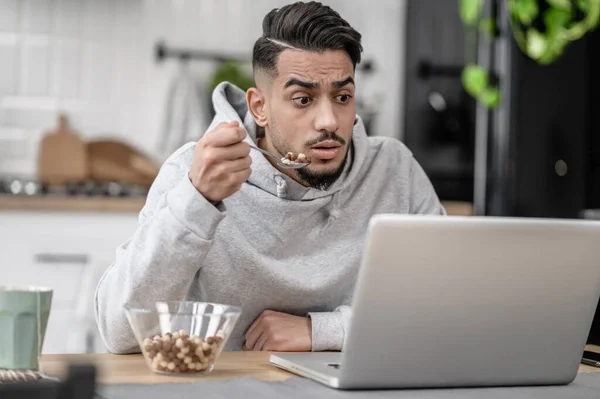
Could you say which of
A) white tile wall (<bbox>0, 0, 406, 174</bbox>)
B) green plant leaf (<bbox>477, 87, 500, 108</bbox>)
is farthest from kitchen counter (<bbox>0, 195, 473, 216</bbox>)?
green plant leaf (<bbox>477, 87, 500, 108</bbox>)

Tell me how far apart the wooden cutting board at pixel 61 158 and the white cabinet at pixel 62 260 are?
531 mm

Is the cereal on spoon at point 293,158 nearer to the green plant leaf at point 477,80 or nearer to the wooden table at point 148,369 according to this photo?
the wooden table at point 148,369

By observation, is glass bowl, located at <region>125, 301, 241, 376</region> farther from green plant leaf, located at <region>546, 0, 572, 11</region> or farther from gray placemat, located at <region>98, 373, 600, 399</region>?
green plant leaf, located at <region>546, 0, 572, 11</region>

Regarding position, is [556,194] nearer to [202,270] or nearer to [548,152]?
[548,152]

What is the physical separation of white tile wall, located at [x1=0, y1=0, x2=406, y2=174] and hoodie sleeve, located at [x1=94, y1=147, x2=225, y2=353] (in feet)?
8.54

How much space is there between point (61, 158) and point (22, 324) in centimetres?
286

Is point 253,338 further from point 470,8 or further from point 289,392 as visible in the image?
point 470,8

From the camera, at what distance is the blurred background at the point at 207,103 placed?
11.1ft

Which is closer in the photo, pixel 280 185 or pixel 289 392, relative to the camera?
pixel 289 392

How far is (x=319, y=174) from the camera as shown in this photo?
5.51ft

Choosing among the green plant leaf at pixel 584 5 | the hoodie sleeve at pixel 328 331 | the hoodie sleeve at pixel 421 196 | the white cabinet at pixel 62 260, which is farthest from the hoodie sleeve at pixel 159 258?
the green plant leaf at pixel 584 5

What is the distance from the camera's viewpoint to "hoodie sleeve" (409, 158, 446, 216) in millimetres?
1895

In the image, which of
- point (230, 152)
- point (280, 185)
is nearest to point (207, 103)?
point (280, 185)

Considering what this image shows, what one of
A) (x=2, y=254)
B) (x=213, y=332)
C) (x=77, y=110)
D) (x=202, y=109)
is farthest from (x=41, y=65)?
(x=213, y=332)
